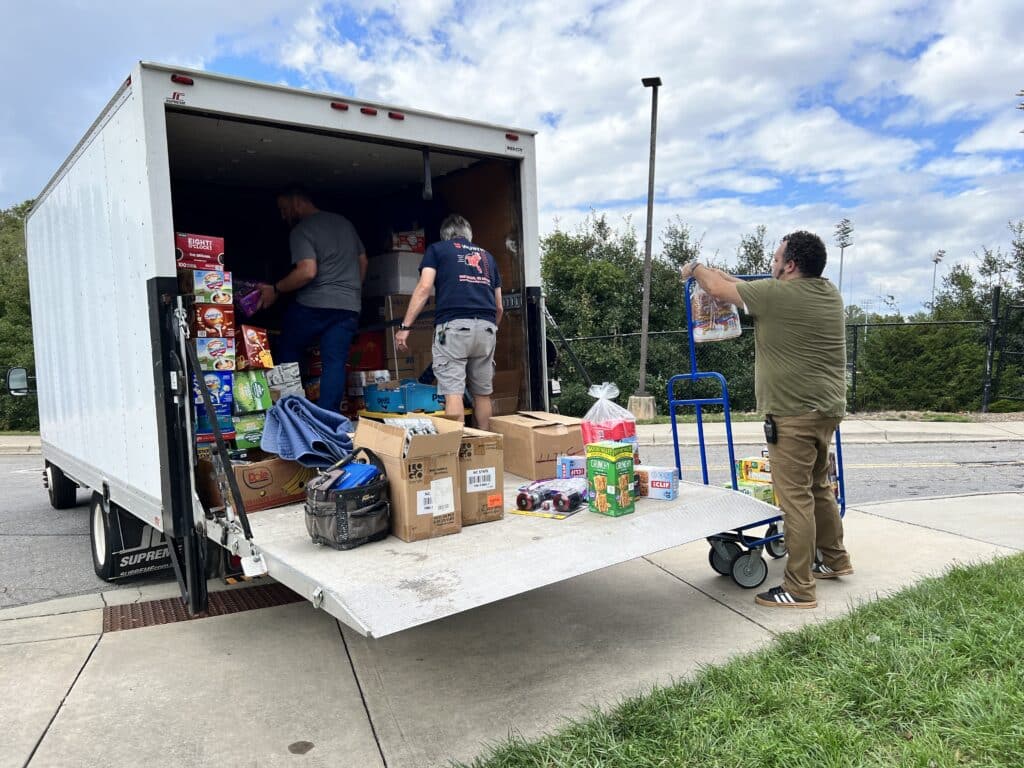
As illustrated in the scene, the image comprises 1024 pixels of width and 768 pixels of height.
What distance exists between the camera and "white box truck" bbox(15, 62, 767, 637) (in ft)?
10.7

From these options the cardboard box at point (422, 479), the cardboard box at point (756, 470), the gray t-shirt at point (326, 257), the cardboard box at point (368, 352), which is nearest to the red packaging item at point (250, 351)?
the gray t-shirt at point (326, 257)

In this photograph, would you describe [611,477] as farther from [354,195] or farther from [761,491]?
[354,195]

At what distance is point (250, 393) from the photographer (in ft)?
14.8

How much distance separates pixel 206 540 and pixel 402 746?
1.61m

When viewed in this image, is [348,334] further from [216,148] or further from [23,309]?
[23,309]

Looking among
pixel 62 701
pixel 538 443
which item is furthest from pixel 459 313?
pixel 62 701

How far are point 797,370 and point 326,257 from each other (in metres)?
3.39

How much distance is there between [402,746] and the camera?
9.97 feet

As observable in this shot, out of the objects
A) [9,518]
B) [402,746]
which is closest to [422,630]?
[402,746]

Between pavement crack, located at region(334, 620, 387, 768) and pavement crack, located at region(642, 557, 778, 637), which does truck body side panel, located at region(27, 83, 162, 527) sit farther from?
pavement crack, located at region(642, 557, 778, 637)

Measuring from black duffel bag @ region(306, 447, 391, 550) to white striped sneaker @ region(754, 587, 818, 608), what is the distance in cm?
221

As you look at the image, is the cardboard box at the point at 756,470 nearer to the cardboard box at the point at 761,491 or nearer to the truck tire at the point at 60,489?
the cardboard box at the point at 761,491

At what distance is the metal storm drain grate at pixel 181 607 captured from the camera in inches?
180

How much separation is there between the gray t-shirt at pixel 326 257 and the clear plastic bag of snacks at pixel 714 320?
2.55 metres
